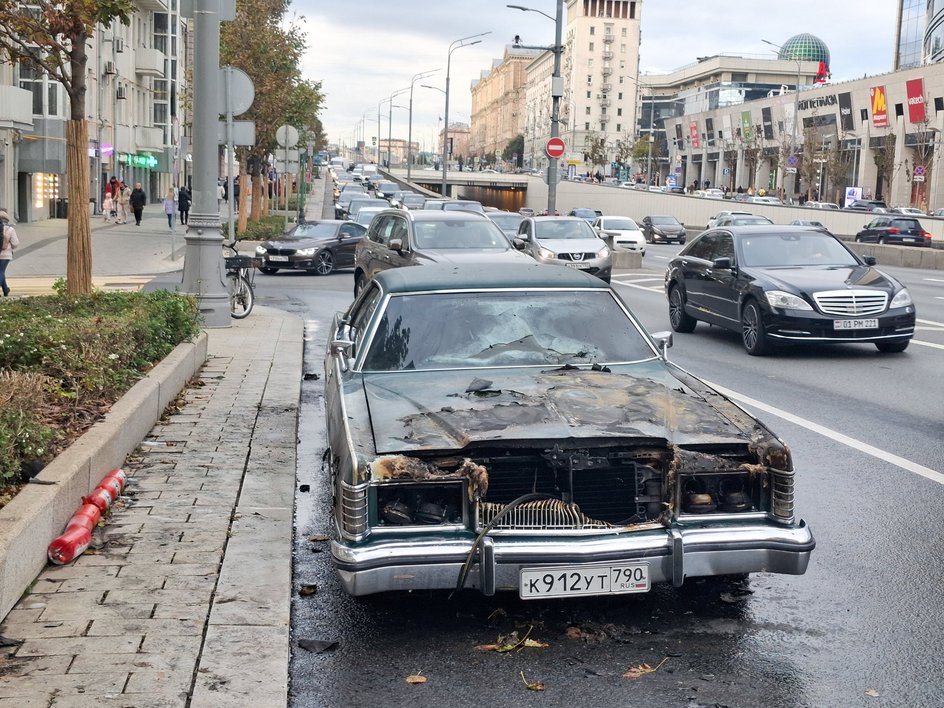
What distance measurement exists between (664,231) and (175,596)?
2108 inches

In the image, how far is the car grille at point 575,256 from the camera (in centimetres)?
2619

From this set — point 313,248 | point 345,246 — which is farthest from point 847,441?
point 345,246

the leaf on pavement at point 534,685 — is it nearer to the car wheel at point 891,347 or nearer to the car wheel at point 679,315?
the car wheel at point 891,347

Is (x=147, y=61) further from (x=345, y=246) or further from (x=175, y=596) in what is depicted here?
(x=175, y=596)

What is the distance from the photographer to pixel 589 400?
5602 millimetres

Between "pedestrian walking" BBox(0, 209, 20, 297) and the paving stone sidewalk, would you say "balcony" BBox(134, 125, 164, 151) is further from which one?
the paving stone sidewalk

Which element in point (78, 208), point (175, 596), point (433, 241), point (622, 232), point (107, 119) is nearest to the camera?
point (175, 596)

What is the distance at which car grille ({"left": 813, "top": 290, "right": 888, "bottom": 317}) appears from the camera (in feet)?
45.9

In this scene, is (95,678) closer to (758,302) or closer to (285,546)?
(285,546)

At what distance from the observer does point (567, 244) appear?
26.8 m

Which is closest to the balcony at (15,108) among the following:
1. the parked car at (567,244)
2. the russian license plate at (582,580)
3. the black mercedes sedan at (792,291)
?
the parked car at (567,244)

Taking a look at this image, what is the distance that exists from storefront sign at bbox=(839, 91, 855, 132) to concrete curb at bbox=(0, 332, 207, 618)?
8487cm

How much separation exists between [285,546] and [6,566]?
1515 millimetres

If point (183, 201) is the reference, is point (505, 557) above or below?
below
